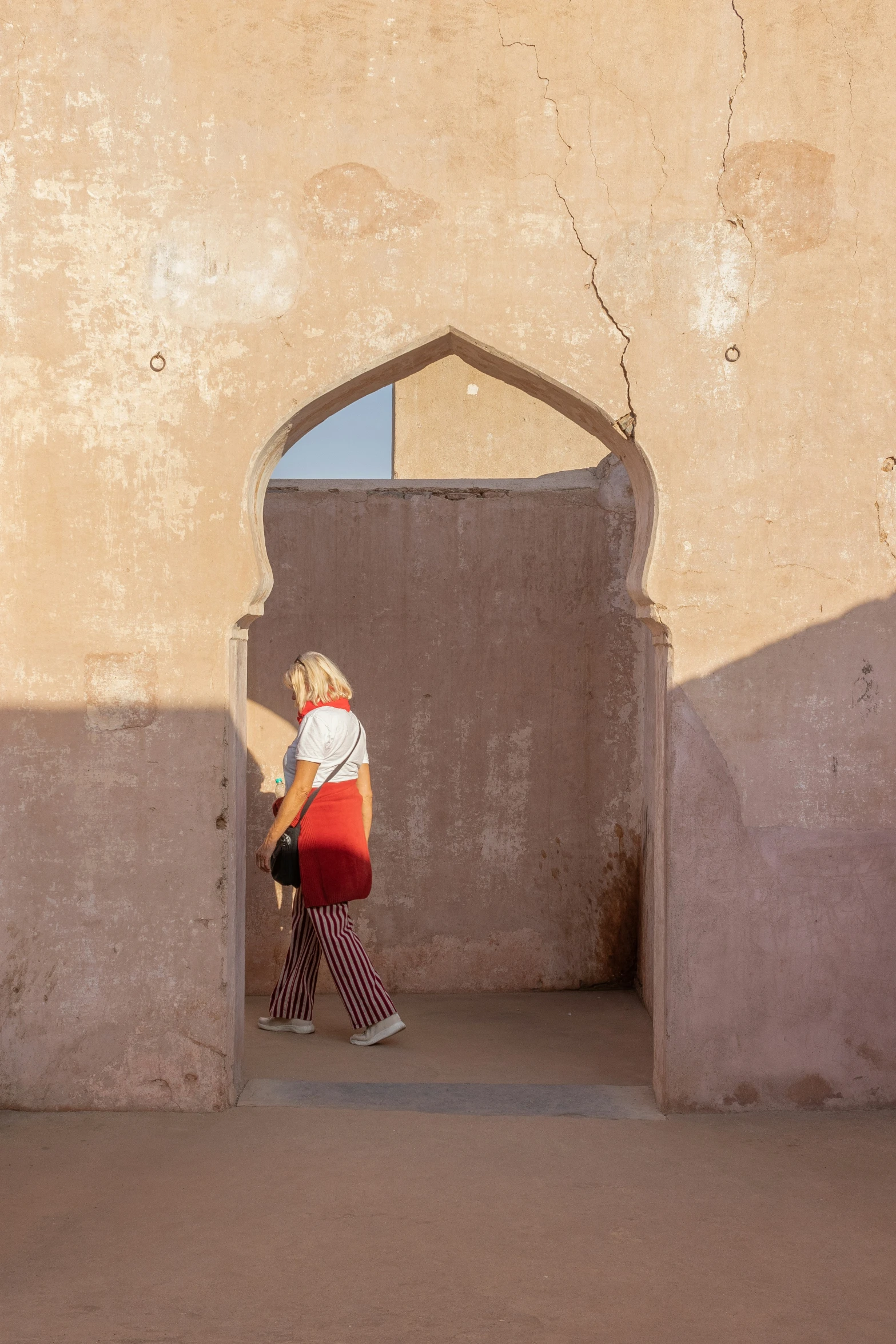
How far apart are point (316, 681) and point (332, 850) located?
0.76 m

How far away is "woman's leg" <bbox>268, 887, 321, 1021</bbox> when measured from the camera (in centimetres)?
541

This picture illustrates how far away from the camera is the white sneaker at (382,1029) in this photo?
5.23 meters

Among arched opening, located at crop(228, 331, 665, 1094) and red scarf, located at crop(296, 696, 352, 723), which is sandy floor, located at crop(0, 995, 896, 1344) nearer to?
arched opening, located at crop(228, 331, 665, 1094)

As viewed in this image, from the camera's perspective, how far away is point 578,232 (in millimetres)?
4312

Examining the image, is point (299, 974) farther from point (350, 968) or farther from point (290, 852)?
point (290, 852)

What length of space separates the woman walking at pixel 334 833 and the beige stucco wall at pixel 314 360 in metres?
0.77

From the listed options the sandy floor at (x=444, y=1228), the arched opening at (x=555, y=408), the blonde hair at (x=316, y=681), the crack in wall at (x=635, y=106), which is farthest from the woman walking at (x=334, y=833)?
the crack in wall at (x=635, y=106)

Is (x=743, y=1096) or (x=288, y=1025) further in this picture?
(x=288, y=1025)

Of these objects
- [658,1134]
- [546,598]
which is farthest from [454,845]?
[658,1134]

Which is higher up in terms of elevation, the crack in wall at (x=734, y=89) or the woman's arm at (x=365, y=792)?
the crack in wall at (x=734, y=89)

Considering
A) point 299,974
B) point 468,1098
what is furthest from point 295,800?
point 468,1098

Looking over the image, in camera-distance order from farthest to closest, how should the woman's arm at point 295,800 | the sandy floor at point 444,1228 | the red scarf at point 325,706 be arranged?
the red scarf at point 325,706, the woman's arm at point 295,800, the sandy floor at point 444,1228

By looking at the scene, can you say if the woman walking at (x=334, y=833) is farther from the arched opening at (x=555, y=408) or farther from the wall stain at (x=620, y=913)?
the wall stain at (x=620, y=913)

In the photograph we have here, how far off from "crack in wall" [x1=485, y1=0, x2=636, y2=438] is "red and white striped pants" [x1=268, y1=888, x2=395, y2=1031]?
2.49 metres
